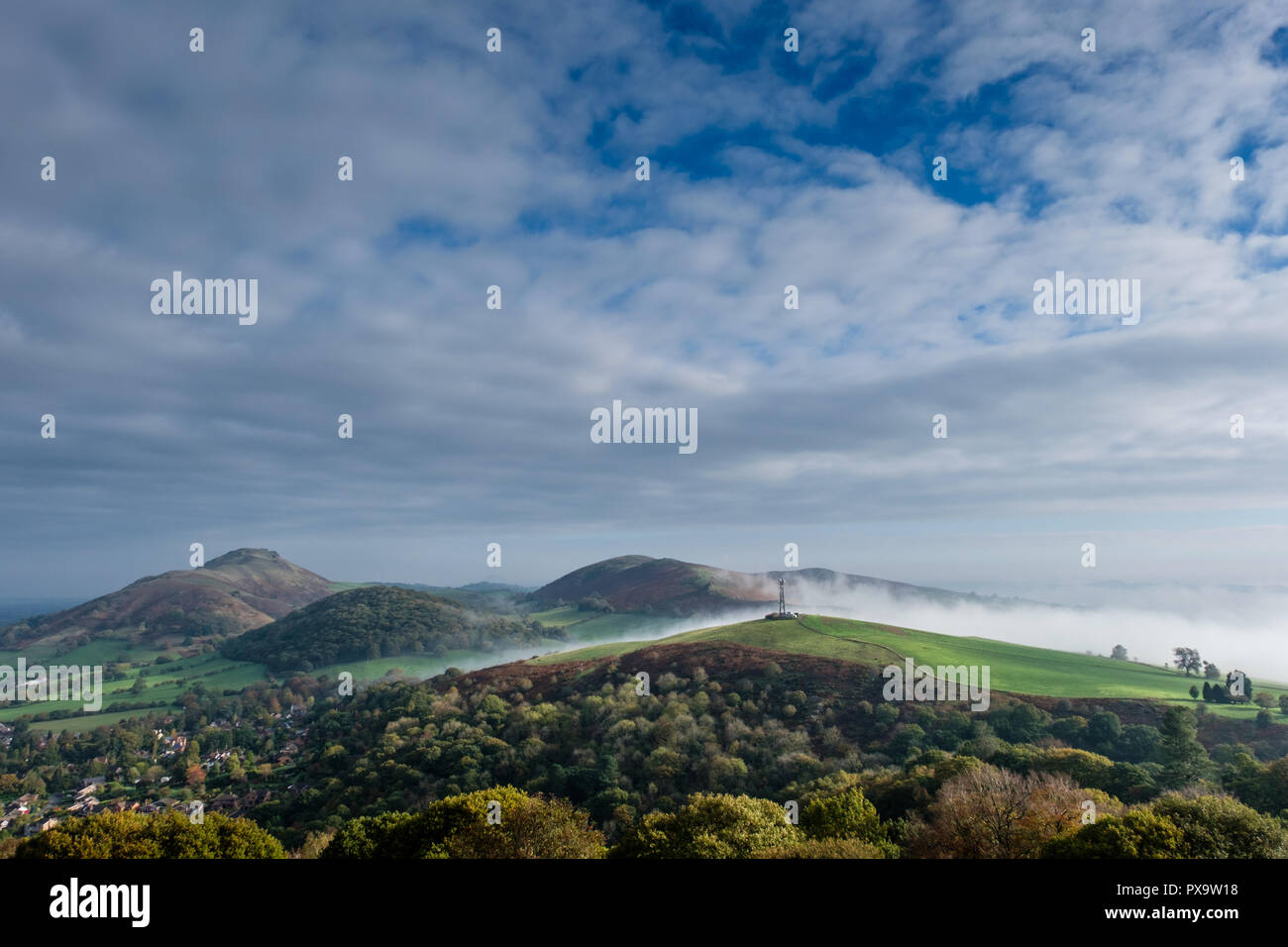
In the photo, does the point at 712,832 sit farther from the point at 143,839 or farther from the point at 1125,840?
the point at 143,839

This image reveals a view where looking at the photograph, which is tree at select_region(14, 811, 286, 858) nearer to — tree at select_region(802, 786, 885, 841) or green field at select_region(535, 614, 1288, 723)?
tree at select_region(802, 786, 885, 841)

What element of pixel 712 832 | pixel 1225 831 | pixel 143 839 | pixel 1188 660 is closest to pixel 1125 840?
pixel 1225 831

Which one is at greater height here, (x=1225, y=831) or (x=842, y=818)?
(x=1225, y=831)

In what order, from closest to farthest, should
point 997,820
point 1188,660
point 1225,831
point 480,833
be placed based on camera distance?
point 1225,831 < point 997,820 < point 480,833 < point 1188,660

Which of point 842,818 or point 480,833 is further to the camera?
point 842,818

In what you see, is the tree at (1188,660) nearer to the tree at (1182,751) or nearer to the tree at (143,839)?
the tree at (1182,751)
